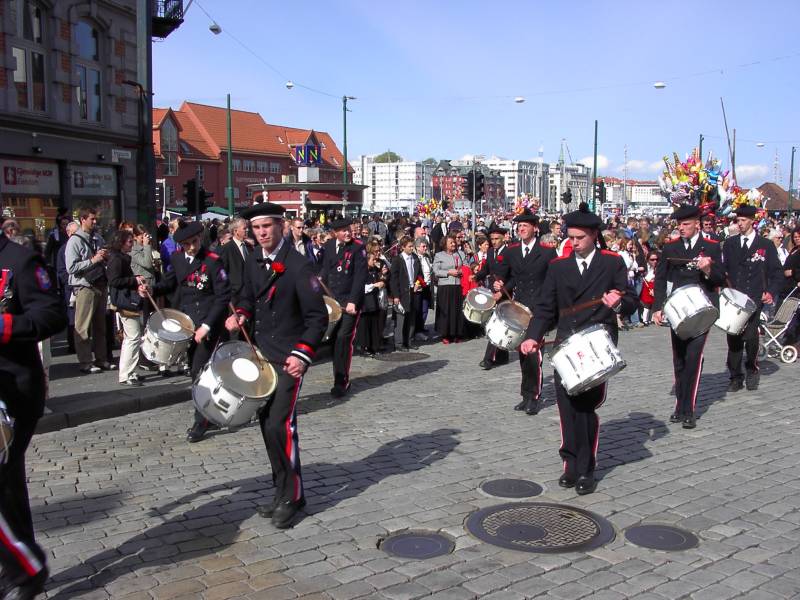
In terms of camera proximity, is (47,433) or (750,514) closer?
(750,514)

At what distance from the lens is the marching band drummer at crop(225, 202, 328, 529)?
17.7 ft

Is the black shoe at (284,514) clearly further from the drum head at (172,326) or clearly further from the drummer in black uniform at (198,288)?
the drum head at (172,326)

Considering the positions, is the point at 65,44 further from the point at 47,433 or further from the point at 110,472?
the point at 110,472

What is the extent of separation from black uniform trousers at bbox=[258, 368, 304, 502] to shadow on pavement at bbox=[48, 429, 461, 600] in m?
0.31

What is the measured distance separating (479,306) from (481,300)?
97 mm

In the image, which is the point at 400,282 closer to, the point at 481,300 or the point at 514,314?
the point at 481,300

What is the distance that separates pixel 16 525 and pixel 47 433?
14.2 feet

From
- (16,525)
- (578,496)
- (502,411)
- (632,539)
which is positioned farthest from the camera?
(502,411)

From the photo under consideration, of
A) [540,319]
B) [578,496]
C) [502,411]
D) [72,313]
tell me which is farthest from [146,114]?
[578,496]

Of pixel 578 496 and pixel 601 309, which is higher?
pixel 601 309

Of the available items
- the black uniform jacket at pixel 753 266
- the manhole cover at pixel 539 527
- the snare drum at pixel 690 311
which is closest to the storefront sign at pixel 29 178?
the black uniform jacket at pixel 753 266

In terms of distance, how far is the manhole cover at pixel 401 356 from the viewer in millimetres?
12727

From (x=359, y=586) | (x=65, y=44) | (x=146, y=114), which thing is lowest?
(x=359, y=586)

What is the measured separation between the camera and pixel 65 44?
20141 mm
